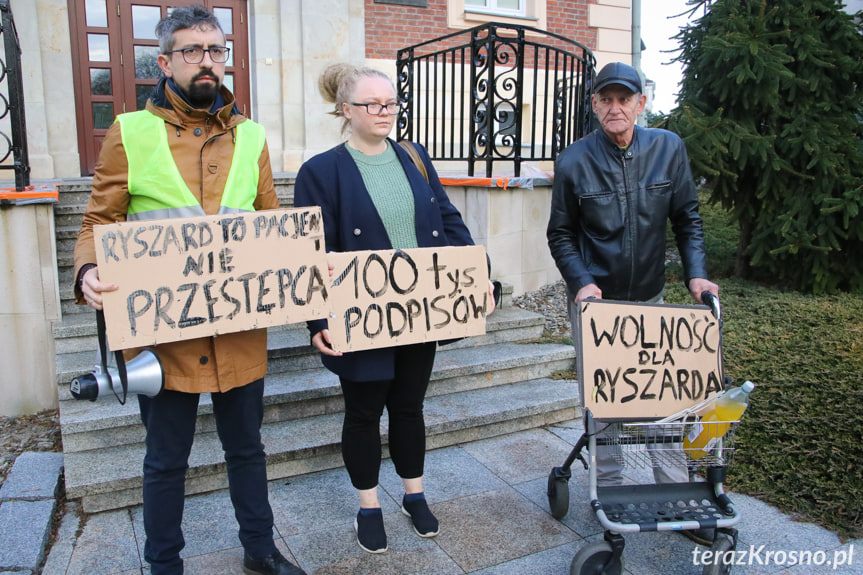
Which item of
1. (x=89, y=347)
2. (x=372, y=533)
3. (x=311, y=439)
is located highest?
(x=89, y=347)

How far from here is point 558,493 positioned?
10.6 ft

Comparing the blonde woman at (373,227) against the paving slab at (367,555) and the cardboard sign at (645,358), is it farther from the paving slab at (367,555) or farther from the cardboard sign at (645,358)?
the cardboard sign at (645,358)

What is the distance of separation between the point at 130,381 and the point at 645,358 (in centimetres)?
189

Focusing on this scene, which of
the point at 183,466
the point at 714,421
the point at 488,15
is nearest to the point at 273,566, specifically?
the point at 183,466

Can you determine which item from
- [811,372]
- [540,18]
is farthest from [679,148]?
[540,18]

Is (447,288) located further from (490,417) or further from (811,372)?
(811,372)

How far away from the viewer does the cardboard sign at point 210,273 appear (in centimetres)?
226

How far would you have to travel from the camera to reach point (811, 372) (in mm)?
4512

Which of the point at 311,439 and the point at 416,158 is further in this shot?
the point at 311,439

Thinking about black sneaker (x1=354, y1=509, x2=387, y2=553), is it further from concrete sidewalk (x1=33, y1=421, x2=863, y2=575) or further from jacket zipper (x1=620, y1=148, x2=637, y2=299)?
jacket zipper (x1=620, y1=148, x2=637, y2=299)

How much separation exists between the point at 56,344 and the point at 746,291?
6044 millimetres

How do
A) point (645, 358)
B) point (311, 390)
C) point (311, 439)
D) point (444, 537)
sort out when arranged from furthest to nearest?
point (311, 390)
point (311, 439)
point (444, 537)
point (645, 358)

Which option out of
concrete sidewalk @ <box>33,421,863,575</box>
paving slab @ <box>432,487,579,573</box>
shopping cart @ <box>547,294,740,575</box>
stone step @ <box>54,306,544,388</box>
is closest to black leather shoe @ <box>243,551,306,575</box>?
concrete sidewalk @ <box>33,421,863,575</box>

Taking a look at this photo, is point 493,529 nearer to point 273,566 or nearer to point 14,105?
point 273,566
